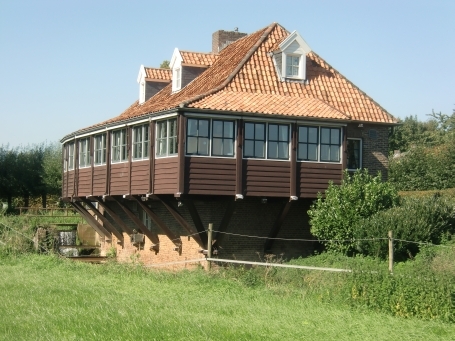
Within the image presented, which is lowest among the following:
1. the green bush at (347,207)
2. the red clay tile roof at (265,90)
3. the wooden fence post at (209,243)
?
the wooden fence post at (209,243)

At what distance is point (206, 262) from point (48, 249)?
907 cm

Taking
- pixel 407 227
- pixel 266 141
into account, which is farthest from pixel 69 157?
pixel 407 227

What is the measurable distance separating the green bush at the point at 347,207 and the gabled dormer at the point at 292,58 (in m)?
4.98

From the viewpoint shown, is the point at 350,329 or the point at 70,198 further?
the point at 70,198

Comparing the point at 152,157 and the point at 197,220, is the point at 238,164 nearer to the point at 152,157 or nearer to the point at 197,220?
the point at 197,220

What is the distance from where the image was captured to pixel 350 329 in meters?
14.7

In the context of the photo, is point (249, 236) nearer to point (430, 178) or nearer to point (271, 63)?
point (271, 63)

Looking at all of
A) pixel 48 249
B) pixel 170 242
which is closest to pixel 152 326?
pixel 170 242

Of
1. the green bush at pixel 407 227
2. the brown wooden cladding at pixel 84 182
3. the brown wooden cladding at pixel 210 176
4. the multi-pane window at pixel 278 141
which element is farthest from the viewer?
the brown wooden cladding at pixel 84 182

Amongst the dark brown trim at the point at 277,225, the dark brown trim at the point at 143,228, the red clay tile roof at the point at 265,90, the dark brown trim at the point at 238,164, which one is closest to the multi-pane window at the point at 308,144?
the red clay tile roof at the point at 265,90

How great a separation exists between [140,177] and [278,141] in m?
4.96

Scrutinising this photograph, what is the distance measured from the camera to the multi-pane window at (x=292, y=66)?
1219 inches

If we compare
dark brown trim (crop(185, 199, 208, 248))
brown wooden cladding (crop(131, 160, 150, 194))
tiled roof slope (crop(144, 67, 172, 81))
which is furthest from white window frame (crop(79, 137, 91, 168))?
dark brown trim (crop(185, 199, 208, 248))

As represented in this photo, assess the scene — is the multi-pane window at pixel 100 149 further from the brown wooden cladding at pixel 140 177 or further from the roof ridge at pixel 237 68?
the roof ridge at pixel 237 68
